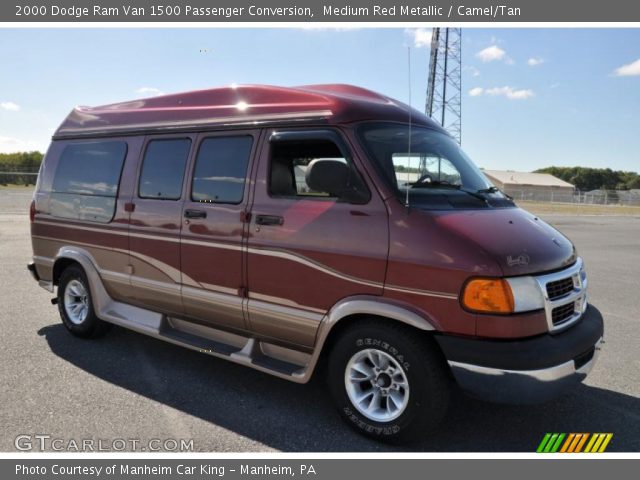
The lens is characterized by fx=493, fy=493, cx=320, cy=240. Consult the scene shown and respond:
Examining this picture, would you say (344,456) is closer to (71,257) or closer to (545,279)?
(545,279)

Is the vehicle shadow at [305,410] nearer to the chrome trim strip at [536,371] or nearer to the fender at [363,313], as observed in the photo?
the fender at [363,313]

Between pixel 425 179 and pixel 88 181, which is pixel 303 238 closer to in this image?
pixel 425 179

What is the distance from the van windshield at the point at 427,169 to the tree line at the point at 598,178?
122 m

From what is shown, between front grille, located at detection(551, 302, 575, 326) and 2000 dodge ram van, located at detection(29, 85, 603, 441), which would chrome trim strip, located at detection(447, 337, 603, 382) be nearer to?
2000 dodge ram van, located at detection(29, 85, 603, 441)

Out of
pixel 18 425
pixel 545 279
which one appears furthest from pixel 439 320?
pixel 18 425

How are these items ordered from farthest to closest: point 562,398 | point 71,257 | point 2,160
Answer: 1. point 2,160
2. point 71,257
3. point 562,398

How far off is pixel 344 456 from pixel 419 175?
82.3 inches

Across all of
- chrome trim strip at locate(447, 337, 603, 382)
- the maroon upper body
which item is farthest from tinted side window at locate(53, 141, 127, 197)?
chrome trim strip at locate(447, 337, 603, 382)

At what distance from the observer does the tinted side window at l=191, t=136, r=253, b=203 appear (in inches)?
163

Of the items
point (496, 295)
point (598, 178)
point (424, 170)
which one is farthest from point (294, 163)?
point (598, 178)

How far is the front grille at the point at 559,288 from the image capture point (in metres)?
3.27

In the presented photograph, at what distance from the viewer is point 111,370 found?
15.4ft

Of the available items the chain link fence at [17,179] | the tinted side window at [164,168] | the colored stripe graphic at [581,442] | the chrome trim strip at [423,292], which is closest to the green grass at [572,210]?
the colored stripe graphic at [581,442]

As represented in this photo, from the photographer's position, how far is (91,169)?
5453 mm
